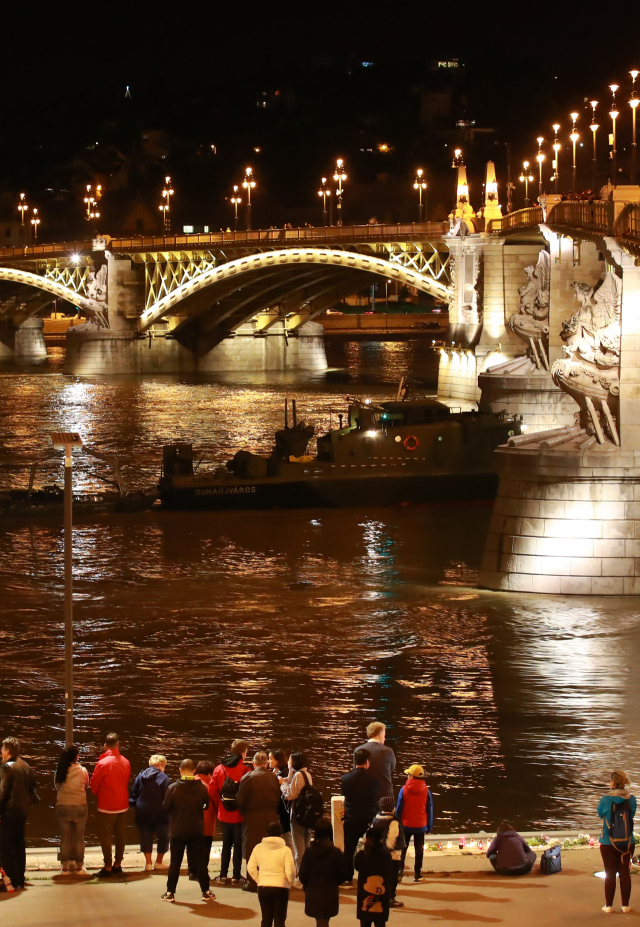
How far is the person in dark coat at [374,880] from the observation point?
7.97 metres

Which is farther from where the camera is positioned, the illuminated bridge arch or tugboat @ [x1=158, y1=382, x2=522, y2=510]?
the illuminated bridge arch

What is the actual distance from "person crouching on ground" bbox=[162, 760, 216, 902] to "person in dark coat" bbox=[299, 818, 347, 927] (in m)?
1.44

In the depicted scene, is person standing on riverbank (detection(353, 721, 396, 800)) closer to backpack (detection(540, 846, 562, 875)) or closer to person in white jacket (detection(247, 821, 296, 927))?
backpack (detection(540, 846, 562, 875))

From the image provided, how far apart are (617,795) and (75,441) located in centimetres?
550

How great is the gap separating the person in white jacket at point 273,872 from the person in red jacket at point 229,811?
1467 mm

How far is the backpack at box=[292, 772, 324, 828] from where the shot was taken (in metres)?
9.03


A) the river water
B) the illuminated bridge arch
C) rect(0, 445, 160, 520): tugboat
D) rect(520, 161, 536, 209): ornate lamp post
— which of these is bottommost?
the river water

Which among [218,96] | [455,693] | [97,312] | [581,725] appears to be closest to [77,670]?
[455,693]

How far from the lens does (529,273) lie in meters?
44.6

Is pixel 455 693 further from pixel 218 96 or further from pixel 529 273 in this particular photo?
pixel 218 96

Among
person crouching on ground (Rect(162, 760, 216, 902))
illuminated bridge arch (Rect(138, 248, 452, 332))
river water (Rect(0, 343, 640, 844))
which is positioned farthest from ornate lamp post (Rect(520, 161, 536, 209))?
person crouching on ground (Rect(162, 760, 216, 902))

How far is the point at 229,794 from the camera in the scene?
31.9 ft

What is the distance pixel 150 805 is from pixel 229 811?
647 millimetres

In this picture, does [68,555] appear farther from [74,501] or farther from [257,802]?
[74,501]
